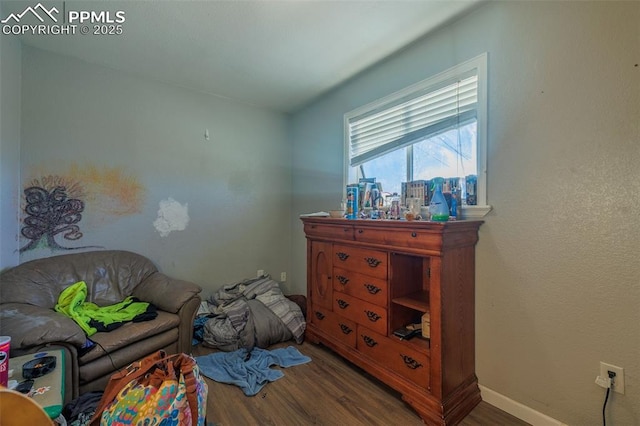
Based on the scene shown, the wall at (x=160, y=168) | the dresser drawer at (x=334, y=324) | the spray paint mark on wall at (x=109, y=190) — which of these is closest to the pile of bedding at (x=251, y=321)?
the dresser drawer at (x=334, y=324)

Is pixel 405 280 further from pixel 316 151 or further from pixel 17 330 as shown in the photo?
pixel 17 330

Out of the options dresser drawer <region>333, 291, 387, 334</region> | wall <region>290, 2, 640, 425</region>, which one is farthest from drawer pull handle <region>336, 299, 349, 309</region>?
wall <region>290, 2, 640, 425</region>

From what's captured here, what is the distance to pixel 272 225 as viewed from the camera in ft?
11.9

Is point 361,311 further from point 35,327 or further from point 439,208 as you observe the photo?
point 35,327

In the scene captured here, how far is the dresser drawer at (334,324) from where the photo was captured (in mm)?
2108

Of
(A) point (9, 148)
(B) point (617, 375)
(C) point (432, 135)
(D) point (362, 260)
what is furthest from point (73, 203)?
(B) point (617, 375)

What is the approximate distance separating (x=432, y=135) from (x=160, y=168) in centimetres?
263

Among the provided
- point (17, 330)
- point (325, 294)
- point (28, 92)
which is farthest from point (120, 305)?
point (28, 92)

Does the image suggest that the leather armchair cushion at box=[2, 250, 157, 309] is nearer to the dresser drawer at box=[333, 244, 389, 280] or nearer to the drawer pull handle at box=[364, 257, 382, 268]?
the dresser drawer at box=[333, 244, 389, 280]

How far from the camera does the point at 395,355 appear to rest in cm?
178

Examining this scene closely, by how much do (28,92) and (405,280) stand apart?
334 centimetres

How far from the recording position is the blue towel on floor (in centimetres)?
192

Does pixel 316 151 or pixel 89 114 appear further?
pixel 316 151

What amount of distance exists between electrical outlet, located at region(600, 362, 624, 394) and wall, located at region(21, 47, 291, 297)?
3023 millimetres
